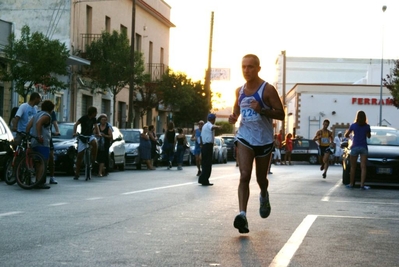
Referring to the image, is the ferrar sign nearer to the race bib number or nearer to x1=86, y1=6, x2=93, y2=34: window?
x1=86, y1=6, x2=93, y2=34: window

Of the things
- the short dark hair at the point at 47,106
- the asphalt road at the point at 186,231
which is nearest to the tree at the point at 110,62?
the short dark hair at the point at 47,106

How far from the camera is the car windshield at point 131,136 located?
31769mm

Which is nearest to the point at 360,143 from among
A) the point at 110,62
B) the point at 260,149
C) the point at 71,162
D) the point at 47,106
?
the point at 47,106

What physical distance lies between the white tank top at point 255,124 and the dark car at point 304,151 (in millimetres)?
42469

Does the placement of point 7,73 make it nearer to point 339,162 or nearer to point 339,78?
point 339,162

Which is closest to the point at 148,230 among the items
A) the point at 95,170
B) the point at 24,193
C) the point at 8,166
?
the point at 24,193

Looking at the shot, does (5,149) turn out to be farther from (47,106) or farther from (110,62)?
(110,62)

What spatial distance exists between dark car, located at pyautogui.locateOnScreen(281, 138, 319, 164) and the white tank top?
4247cm

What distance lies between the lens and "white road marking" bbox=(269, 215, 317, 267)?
7.03 metres

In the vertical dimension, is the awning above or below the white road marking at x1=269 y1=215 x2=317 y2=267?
above

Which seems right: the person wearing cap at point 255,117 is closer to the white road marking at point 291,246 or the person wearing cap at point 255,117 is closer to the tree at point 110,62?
the white road marking at point 291,246

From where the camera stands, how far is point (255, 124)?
945 cm

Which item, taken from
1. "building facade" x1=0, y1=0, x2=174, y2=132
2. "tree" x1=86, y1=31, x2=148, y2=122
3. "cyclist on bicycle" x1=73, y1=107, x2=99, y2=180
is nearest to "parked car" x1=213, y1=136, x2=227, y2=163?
"building facade" x1=0, y1=0, x2=174, y2=132

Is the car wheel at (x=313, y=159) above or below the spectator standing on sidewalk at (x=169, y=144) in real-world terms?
below
